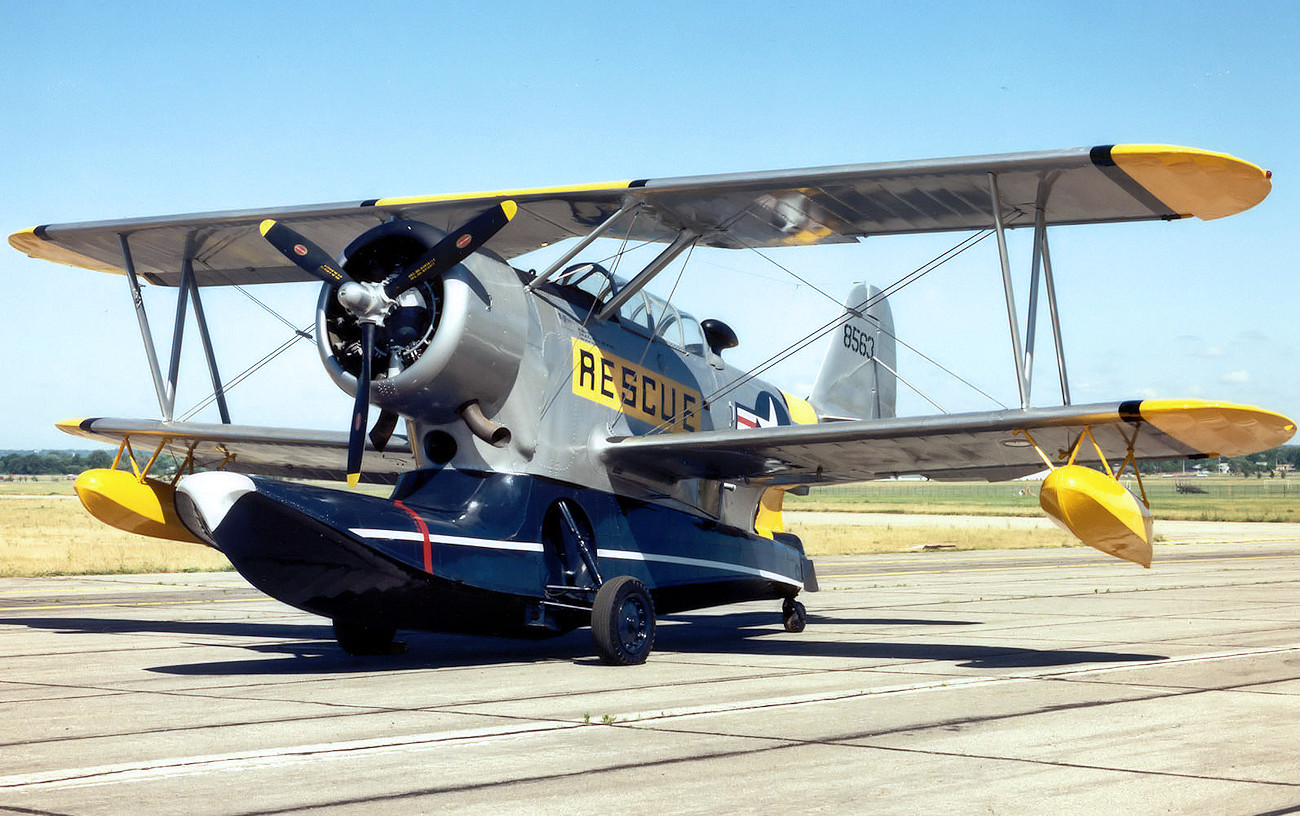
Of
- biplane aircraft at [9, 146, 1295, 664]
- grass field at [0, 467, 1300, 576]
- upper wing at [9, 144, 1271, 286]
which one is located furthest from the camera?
grass field at [0, 467, 1300, 576]

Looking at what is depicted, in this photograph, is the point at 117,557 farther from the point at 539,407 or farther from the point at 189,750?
the point at 189,750

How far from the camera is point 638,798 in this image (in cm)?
565

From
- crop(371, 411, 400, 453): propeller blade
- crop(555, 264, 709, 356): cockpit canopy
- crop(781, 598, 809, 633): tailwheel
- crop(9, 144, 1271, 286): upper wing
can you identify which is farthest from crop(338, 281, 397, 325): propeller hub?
crop(781, 598, 809, 633): tailwheel

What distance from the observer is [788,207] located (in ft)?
43.3

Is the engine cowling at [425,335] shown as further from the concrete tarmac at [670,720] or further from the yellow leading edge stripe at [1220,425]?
the yellow leading edge stripe at [1220,425]

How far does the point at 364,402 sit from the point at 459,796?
5.55 m

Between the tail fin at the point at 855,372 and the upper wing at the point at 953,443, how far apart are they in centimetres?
419

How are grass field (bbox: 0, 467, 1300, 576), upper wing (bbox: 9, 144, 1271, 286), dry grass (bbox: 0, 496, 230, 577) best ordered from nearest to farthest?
upper wing (bbox: 9, 144, 1271, 286), dry grass (bbox: 0, 496, 230, 577), grass field (bbox: 0, 467, 1300, 576)

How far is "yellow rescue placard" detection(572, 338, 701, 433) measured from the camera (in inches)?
498

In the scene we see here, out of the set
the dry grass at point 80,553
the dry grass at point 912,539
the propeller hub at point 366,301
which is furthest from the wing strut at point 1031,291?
the dry grass at point 912,539

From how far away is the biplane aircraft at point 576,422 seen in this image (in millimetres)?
10484

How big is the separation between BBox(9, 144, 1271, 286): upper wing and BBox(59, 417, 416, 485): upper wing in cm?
210

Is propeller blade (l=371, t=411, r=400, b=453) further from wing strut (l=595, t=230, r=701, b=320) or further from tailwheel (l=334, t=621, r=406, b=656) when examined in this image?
wing strut (l=595, t=230, r=701, b=320)

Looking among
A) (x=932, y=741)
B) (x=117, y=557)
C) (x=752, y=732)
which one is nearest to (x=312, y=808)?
(x=752, y=732)
